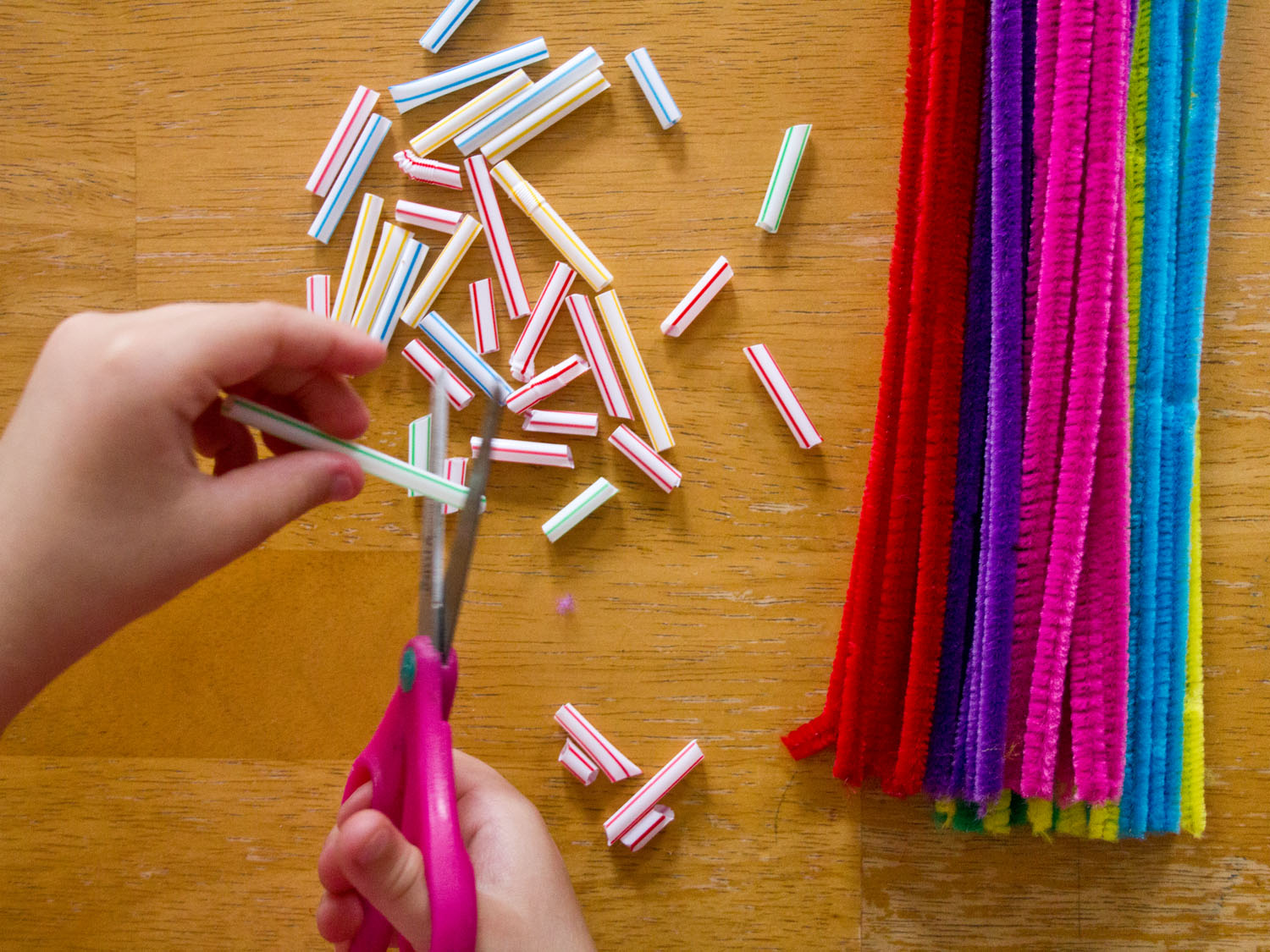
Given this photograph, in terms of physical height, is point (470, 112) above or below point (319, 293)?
above

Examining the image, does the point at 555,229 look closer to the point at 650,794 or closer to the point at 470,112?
the point at 470,112

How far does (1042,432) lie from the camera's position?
64 centimetres

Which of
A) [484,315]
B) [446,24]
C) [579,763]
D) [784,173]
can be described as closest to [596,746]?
[579,763]

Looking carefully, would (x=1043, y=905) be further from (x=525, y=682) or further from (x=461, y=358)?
(x=461, y=358)

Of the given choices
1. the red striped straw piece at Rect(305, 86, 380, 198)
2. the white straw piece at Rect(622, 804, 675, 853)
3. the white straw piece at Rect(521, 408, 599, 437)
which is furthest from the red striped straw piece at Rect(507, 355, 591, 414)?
the white straw piece at Rect(622, 804, 675, 853)

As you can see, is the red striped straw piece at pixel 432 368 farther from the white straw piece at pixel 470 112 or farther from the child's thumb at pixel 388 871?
the child's thumb at pixel 388 871

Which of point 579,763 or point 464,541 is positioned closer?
point 464,541

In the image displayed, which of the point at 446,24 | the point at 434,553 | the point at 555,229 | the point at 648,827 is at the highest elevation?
the point at 446,24

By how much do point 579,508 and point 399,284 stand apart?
0.22 meters

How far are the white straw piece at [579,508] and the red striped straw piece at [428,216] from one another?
0.23 meters

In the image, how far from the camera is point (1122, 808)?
2.15ft

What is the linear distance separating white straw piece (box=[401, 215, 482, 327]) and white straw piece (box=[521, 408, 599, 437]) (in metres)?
0.12

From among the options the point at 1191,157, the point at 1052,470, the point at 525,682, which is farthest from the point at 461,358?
the point at 1191,157

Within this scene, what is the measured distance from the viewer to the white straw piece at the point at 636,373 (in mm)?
690
